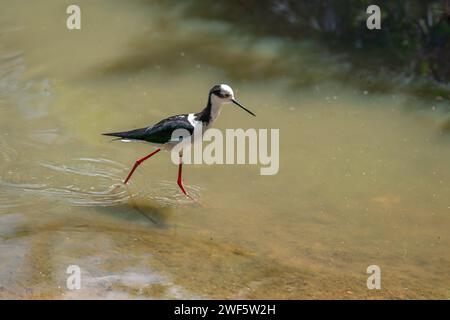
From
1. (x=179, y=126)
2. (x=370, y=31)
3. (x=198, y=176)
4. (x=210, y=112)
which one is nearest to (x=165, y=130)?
(x=179, y=126)

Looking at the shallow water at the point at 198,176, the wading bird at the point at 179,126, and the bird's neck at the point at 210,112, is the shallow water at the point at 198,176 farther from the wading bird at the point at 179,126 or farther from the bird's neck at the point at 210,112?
Result: the bird's neck at the point at 210,112

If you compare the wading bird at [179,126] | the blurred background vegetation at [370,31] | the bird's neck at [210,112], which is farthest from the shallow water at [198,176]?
the bird's neck at [210,112]

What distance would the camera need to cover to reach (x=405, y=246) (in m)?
7.97

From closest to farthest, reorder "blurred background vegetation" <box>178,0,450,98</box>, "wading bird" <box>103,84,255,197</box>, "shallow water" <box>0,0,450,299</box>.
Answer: "shallow water" <box>0,0,450,299</box>
"wading bird" <box>103,84,255,197</box>
"blurred background vegetation" <box>178,0,450,98</box>

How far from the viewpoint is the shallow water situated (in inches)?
289

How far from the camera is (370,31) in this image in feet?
38.8

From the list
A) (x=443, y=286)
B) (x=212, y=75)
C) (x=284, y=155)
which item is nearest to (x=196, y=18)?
(x=212, y=75)

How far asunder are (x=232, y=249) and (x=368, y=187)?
185 centimetres

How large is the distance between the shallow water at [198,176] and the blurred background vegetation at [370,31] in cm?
32

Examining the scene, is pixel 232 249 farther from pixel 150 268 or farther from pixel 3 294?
pixel 3 294

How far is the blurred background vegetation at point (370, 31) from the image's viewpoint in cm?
1117

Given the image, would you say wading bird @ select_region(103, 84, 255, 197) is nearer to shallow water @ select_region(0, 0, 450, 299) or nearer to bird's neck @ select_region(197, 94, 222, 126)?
bird's neck @ select_region(197, 94, 222, 126)

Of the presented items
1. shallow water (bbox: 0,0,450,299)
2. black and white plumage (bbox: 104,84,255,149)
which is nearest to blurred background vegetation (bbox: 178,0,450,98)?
shallow water (bbox: 0,0,450,299)

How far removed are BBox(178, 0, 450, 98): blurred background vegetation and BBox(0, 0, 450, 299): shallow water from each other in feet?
1.05
